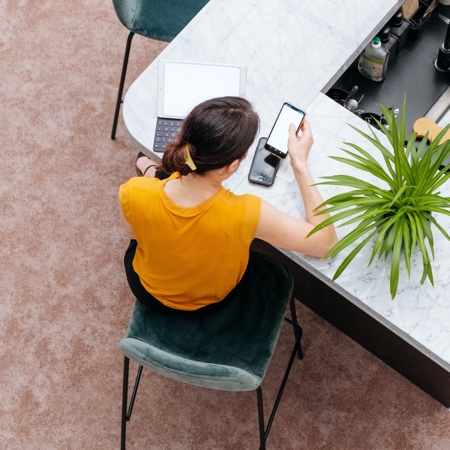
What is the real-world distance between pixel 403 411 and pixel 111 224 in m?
1.32

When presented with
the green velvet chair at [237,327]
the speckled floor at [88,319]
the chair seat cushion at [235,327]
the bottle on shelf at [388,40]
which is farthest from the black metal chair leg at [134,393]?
the bottle on shelf at [388,40]

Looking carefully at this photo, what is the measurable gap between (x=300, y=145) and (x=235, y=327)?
57 cm

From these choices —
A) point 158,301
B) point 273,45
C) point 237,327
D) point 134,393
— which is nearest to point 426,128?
point 273,45

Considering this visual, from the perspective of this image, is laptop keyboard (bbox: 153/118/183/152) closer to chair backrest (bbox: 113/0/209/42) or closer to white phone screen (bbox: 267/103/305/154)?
white phone screen (bbox: 267/103/305/154)

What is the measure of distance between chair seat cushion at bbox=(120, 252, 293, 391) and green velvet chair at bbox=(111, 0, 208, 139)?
984mm

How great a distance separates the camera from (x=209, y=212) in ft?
6.24

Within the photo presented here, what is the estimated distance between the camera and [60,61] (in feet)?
10.9

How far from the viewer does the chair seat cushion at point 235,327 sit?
7.27 feet

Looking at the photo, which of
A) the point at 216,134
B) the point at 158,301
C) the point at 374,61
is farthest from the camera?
the point at 374,61

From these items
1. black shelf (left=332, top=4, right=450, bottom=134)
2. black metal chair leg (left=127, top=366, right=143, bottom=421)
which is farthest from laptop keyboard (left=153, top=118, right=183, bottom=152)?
black metal chair leg (left=127, top=366, right=143, bottom=421)

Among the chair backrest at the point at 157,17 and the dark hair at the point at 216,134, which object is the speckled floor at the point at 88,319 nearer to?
the chair backrest at the point at 157,17

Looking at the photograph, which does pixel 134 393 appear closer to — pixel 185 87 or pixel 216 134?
pixel 185 87

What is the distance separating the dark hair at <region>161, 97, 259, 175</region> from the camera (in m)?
1.78

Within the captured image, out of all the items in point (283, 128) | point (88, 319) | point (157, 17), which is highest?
point (283, 128)
